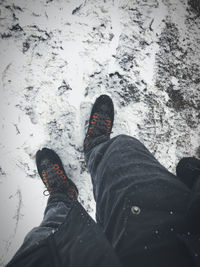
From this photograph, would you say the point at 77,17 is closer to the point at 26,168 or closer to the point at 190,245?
the point at 26,168

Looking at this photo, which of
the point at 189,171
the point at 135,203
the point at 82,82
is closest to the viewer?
the point at 135,203

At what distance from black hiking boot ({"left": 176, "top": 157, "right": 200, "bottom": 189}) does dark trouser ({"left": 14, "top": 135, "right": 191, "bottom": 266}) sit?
12cm

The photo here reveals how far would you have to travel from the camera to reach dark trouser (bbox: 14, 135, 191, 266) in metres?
0.46

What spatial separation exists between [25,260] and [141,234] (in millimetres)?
329

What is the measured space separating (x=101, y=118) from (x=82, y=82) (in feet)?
0.88

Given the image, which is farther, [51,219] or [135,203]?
[51,219]

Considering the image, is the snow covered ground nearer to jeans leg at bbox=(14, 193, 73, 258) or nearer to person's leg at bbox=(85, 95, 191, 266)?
jeans leg at bbox=(14, 193, 73, 258)

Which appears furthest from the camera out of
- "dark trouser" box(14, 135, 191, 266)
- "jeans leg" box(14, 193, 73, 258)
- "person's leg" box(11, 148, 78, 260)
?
"person's leg" box(11, 148, 78, 260)

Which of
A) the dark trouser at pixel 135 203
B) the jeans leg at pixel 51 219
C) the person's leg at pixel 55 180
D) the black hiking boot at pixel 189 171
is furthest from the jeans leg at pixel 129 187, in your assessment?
the person's leg at pixel 55 180

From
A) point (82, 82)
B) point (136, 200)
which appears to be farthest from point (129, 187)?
point (82, 82)

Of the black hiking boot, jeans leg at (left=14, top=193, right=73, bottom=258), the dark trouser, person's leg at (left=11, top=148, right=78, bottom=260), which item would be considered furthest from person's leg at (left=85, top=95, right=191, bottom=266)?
person's leg at (left=11, top=148, right=78, bottom=260)

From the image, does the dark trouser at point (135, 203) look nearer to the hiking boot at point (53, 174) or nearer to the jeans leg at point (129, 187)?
the jeans leg at point (129, 187)

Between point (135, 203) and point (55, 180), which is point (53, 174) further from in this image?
point (135, 203)

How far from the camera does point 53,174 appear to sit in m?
1.10
